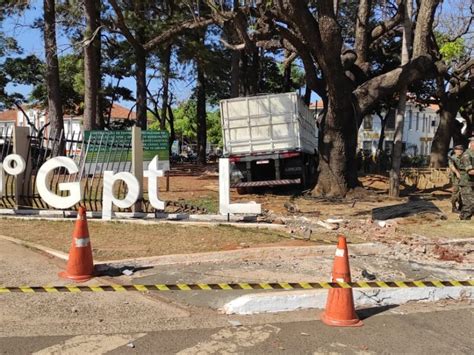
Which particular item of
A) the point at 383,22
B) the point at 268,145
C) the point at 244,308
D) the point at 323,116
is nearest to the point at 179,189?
the point at 268,145

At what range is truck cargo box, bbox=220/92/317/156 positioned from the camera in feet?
53.9

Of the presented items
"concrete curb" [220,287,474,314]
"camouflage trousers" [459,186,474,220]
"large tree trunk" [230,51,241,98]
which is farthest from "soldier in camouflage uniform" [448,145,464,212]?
"large tree trunk" [230,51,241,98]

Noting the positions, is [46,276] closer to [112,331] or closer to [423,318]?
[112,331]

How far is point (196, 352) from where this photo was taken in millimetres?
4383

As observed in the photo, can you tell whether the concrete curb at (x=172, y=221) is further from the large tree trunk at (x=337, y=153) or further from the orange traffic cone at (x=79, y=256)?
the large tree trunk at (x=337, y=153)

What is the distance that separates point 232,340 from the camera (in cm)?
468

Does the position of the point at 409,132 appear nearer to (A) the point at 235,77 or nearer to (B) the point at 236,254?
(A) the point at 235,77

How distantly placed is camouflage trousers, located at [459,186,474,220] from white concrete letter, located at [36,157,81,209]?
27.1 ft

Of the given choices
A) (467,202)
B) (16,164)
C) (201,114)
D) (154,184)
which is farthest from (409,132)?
(16,164)

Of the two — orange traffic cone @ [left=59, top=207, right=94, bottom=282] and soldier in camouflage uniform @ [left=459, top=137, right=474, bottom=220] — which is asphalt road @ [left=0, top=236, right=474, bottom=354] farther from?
soldier in camouflage uniform @ [left=459, top=137, right=474, bottom=220]

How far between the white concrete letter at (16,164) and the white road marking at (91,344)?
675 centimetres

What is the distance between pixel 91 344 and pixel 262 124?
12630 mm

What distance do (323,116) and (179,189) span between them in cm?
537

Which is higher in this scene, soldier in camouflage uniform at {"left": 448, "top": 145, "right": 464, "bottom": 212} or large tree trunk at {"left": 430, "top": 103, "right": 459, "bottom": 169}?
large tree trunk at {"left": 430, "top": 103, "right": 459, "bottom": 169}
